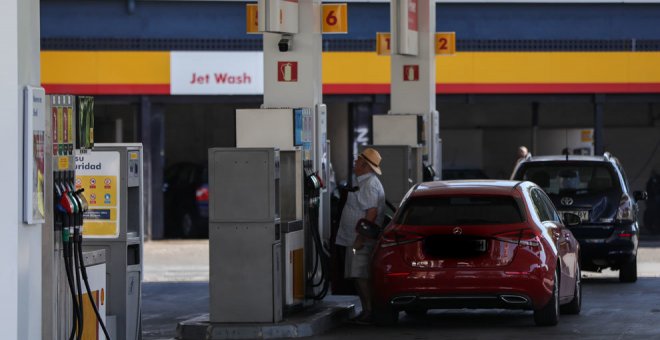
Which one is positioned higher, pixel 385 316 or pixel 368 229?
pixel 368 229

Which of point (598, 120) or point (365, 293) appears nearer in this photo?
point (365, 293)

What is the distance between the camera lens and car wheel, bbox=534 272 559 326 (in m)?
14.7

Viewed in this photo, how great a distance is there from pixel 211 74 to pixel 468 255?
15.4 meters

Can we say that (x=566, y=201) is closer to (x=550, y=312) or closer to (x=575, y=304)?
(x=575, y=304)

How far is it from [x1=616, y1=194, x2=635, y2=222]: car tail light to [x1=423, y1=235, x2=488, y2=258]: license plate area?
6.16 metres

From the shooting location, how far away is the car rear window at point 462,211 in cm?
1460

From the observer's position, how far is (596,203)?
795 inches

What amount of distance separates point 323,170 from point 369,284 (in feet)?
6.33

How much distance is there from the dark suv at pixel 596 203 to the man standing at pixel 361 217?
4879mm

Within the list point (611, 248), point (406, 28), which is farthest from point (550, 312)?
point (406, 28)

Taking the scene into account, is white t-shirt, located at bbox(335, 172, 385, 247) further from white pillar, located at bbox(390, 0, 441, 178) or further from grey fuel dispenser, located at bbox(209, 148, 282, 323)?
white pillar, located at bbox(390, 0, 441, 178)

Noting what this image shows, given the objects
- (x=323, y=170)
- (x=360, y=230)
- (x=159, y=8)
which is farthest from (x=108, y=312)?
(x=159, y=8)

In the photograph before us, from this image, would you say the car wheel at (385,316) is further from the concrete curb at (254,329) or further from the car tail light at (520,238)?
the car tail light at (520,238)

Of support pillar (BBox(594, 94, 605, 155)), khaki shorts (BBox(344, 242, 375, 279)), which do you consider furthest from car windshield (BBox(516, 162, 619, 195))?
support pillar (BBox(594, 94, 605, 155))
